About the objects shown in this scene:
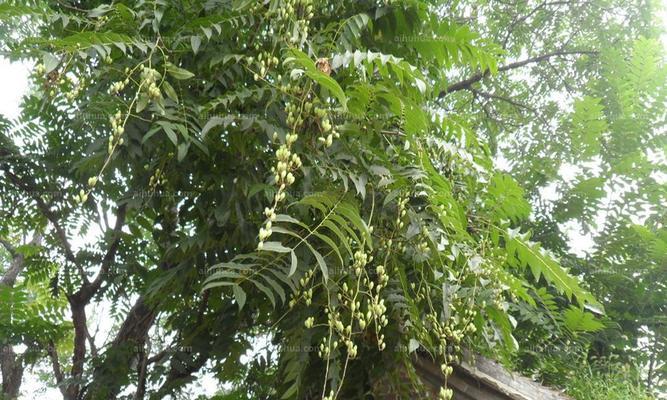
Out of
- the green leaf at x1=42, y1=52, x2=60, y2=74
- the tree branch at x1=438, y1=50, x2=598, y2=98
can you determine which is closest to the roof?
the green leaf at x1=42, y1=52, x2=60, y2=74

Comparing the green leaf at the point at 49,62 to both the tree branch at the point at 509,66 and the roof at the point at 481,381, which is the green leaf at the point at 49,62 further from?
the tree branch at the point at 509,66

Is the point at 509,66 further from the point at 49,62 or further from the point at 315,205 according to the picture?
the point at 49,62

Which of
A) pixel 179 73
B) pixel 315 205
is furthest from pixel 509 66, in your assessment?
pixel 315 205

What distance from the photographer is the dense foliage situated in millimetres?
1837

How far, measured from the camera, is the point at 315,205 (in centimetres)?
164

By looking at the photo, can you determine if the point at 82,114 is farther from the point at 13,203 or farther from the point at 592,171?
the point at 592,171

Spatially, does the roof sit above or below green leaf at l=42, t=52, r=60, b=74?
below

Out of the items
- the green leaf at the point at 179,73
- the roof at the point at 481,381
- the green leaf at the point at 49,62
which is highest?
the green leaf at the point at 179,73

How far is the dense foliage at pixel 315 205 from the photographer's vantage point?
6.03 feet

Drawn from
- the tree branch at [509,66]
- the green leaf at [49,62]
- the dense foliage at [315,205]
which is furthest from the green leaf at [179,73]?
the tree branch at [509,66]

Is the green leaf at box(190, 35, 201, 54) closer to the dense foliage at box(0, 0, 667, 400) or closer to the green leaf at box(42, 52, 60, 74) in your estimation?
the dense foliage at box(0, 0, 667, 400)

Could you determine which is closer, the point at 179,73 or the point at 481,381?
the point at 179,73

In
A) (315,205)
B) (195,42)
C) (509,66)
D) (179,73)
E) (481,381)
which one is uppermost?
(509,66)

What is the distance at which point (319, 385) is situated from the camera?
2.23m
